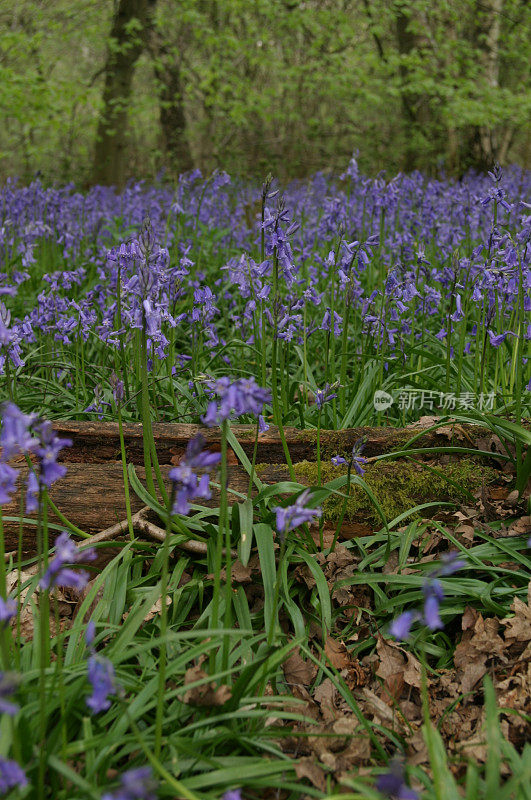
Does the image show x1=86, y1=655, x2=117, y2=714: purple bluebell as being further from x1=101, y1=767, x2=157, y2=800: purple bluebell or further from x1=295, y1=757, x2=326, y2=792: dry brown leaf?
x1=295, y1=757, x2=326, y2=792: dry brown leaf

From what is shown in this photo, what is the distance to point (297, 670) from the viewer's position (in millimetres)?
2271

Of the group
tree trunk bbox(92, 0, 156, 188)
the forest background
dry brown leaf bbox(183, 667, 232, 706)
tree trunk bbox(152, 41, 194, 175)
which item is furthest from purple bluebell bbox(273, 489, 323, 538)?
tree trunk bbox(152, 41, 194, 175)

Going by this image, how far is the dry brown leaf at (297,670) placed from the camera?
7.41 feet

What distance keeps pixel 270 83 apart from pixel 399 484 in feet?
57.8

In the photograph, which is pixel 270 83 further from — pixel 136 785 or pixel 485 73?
pixel 136 785

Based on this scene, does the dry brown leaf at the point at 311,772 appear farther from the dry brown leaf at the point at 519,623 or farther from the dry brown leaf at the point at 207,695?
the dry brown leaf at the point at 519,623

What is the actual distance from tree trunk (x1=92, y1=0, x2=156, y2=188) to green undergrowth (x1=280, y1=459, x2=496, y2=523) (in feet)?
34.3

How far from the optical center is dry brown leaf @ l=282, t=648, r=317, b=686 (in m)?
2.26

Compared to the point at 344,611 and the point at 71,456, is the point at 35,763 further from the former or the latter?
the point at 71,456

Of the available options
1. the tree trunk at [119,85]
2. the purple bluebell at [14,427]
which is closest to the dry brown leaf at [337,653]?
the purple bluebell at [14,427]

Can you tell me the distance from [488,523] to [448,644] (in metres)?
0.61

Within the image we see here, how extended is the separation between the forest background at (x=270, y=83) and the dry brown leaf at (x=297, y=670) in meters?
10.0

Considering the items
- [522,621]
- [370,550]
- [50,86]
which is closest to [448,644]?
[522,621]

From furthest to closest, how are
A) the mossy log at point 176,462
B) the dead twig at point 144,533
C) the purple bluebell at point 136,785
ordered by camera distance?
the mossy log at point 176,462 < the dead twig at point 144,533 < the purple bluebell at point 136,785
